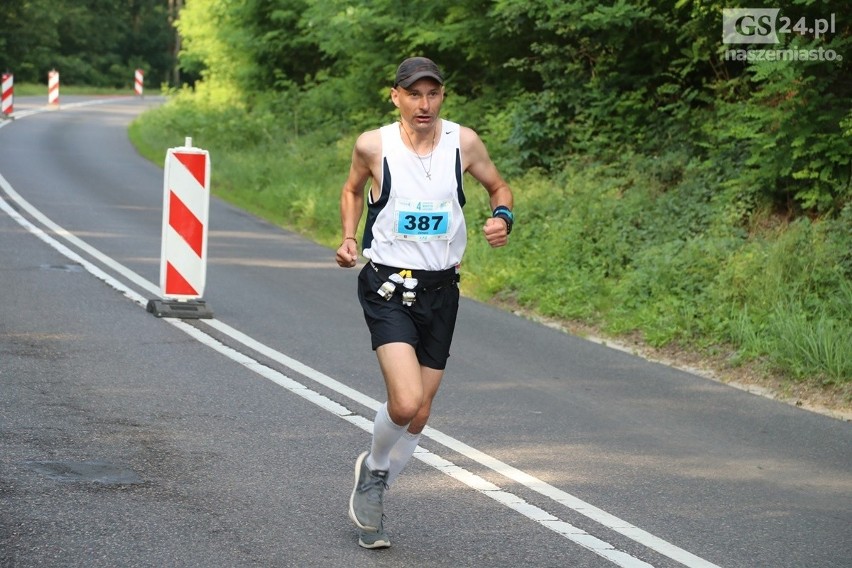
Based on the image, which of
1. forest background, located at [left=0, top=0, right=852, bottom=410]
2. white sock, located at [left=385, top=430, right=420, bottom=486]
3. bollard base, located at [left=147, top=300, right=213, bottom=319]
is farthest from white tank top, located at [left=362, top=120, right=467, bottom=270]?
bollard base, located at [left=147, top=300, right=213, bottom=319]

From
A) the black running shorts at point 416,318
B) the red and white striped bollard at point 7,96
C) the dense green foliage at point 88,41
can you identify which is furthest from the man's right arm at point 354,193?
the dense green foliage at point 88,41

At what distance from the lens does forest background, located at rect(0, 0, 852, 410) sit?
1185 cm

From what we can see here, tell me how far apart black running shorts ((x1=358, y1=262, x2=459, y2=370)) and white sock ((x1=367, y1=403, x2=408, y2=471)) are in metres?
0.29

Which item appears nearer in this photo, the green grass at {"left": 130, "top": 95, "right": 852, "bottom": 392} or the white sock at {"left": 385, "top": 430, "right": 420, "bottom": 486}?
the white sock at {"left": 385, "top": 430, "right": 420, "bottom": 486}

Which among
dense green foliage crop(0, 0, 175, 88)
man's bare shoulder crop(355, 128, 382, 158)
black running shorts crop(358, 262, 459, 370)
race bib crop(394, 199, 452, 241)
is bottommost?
black running shorts crop(358, 262, 459, 370)

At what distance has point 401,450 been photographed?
5.97 m

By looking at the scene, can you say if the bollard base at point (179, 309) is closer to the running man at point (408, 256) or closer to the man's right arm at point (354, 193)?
the man's right arm at point (354, 193)

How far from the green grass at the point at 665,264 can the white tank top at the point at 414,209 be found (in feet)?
16.8

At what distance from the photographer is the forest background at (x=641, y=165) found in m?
11.9

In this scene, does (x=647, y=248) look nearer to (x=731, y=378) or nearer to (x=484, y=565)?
(x=731, y=378)

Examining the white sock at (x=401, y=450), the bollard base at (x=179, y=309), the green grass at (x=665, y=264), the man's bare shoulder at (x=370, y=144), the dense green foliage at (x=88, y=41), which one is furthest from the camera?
the dense green foliage at (x=88, y=41)
